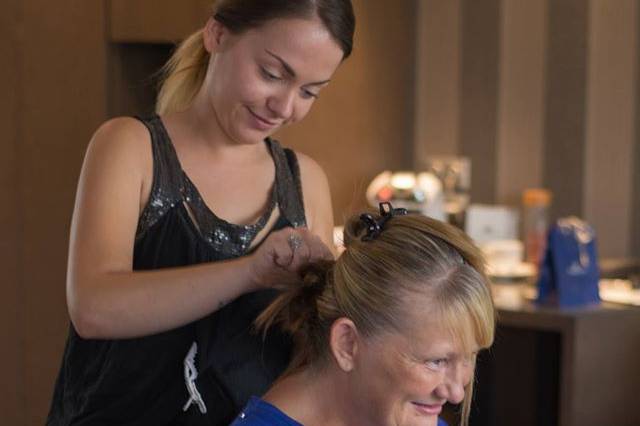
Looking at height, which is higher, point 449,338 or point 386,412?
point 449,338

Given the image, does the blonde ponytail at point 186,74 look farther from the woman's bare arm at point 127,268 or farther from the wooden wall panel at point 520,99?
the wooden wall panel at point 520,99

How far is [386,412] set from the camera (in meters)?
1.57

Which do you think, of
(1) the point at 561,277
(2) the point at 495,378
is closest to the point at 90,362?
(1) the point at 561,277

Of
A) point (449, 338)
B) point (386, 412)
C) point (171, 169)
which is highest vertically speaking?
point (171, 169)

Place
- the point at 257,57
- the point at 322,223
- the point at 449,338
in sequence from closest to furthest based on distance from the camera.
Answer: the point at 449,338
the point at 257,57
the point at 322,223

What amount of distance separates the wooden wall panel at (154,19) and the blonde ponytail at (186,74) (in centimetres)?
133

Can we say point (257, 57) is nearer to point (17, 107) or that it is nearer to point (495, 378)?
point (17, 107)

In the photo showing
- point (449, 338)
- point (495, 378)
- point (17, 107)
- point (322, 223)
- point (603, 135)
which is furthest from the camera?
point (603, 135)

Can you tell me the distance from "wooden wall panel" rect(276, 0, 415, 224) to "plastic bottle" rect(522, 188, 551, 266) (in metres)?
0.53

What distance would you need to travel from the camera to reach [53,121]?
3246mm

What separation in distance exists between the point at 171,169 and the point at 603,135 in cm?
248

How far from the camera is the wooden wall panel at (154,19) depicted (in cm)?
324

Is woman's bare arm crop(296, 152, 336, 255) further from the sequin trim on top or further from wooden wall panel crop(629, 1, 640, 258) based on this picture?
wooden wall panel crop(629, 1, 640, 258)

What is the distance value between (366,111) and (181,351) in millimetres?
2429
